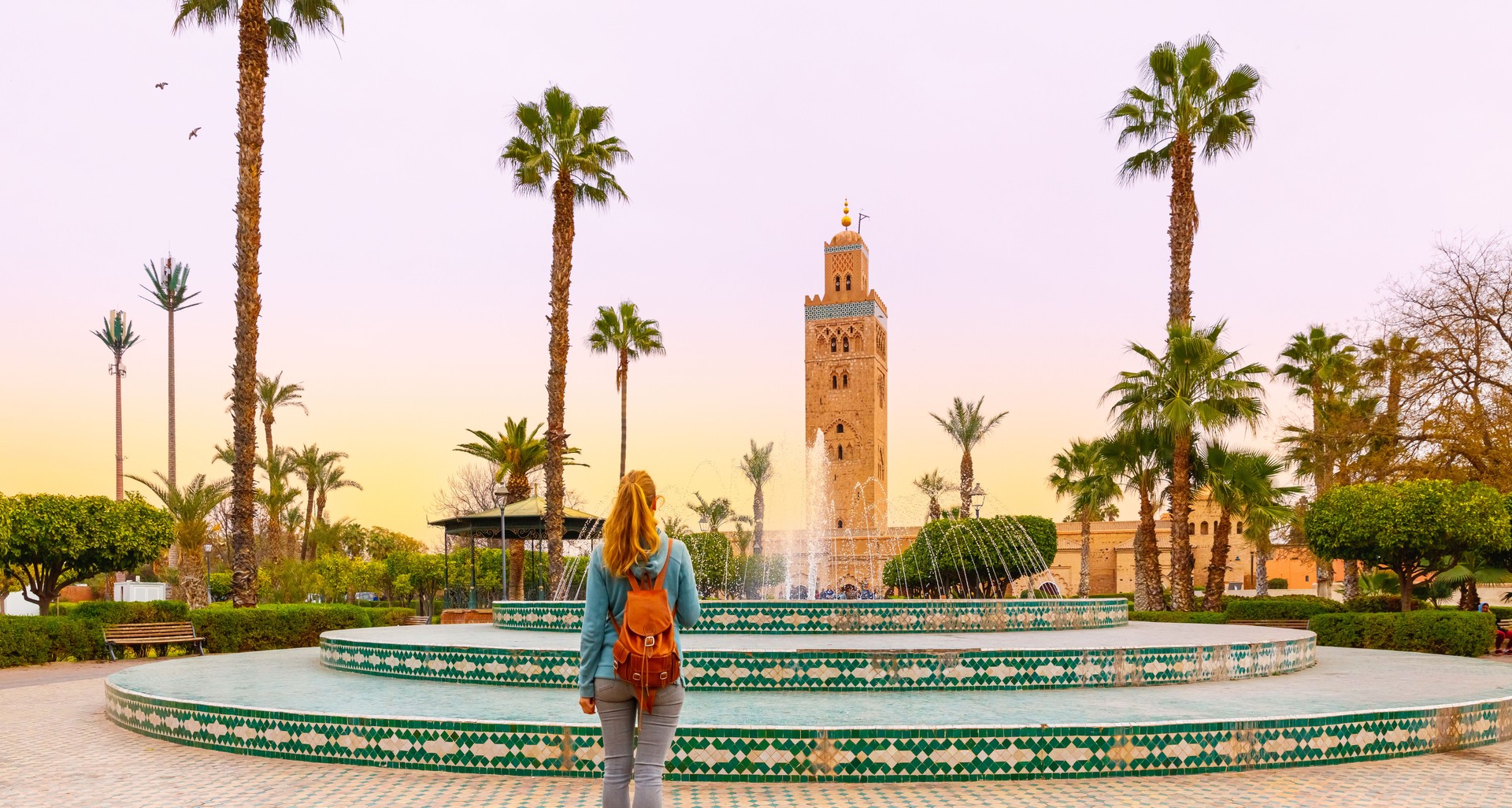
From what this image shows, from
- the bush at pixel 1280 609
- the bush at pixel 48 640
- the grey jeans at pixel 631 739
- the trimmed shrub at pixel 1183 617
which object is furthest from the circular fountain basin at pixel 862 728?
the bush at pixel 1280 609

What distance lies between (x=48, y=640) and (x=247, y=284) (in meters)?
5.87

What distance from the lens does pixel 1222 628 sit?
43.8ft

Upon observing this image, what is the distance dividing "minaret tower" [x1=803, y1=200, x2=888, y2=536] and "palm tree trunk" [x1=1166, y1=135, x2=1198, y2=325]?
4405cm

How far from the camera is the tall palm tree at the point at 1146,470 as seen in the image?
21969 millimetres

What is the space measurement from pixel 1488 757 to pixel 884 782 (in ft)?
12.8

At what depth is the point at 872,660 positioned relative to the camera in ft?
26.3

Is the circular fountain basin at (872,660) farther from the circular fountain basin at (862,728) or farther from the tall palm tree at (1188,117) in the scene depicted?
the tall palm tree at (1188,117)

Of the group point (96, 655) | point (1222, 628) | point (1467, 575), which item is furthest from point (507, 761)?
point (1467, 575)

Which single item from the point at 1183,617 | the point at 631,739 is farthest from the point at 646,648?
the point at 1183,617

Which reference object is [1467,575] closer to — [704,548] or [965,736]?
[965,736]

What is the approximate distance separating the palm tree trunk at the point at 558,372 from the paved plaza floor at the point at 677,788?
14915 millimetres

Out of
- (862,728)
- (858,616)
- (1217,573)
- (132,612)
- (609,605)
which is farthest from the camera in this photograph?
(1217,573)

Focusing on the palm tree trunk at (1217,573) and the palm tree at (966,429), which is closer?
the palm tree trunk at (1217,573)

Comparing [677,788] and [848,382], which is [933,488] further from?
[677,788]
